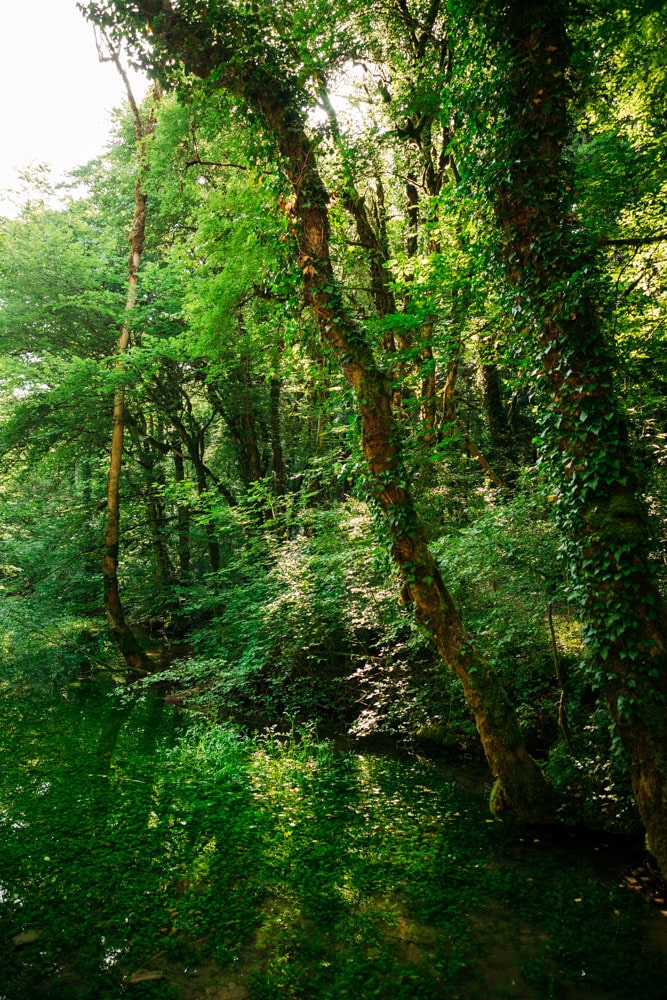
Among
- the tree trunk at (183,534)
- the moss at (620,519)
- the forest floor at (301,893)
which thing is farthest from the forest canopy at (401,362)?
the forest floor at (301,893)

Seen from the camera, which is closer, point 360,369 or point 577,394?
point 577,394

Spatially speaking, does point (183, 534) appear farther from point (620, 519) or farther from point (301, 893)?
point (620, 519)

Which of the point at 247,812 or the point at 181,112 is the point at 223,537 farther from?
the point at 247,812

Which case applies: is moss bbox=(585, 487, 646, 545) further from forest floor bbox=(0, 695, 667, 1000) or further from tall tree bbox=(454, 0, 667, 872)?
forest floor bbox=(0, 695, 667, 1000)

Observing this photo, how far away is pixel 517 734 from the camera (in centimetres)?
525

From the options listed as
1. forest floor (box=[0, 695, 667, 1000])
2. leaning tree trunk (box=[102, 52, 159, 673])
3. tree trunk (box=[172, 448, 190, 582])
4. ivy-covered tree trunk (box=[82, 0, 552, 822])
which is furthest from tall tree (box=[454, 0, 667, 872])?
tree trunk (box=[172, 448, 190, 582])

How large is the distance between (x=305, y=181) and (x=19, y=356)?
10931mm

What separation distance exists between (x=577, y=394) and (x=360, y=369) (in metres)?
2.28

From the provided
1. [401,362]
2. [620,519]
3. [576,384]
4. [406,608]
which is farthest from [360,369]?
[401,362]

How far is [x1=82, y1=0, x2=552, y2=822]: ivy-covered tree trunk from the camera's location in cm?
529

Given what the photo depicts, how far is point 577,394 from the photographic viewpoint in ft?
14.3

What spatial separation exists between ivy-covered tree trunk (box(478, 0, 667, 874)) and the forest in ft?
0.08

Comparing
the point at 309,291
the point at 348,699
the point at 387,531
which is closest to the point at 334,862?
the point at 387,531

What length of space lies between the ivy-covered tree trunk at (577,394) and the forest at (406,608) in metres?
0.03
